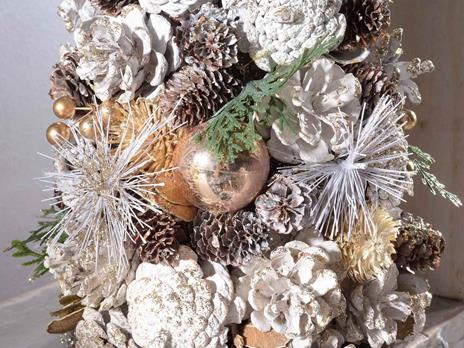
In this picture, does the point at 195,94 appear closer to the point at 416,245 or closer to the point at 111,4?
the point at 111,4

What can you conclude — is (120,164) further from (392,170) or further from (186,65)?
(392,170)

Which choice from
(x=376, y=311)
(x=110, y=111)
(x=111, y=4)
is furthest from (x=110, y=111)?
(x=376, y=311)

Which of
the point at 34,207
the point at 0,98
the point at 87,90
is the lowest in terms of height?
the point at 34,207

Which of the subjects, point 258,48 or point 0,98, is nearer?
point 258,48

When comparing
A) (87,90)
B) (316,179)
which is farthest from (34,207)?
(316,179)

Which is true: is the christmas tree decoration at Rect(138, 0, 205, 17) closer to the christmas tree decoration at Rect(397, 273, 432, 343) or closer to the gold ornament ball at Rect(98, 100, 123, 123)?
the gold ornament ball at Rect(98, 100, 123, 123)

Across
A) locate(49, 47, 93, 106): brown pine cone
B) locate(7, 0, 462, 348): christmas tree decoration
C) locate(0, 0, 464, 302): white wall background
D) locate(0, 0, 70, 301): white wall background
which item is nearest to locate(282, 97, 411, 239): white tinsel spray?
locate(7, 0, 462, 348): christmas tree decoration
